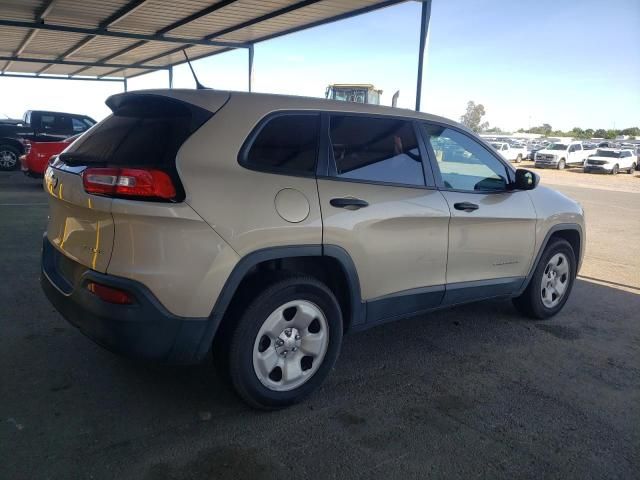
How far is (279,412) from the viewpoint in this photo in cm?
305

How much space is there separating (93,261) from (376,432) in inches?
67.8

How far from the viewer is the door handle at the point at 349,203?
121 inches

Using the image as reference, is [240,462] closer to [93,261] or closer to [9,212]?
[93,261]

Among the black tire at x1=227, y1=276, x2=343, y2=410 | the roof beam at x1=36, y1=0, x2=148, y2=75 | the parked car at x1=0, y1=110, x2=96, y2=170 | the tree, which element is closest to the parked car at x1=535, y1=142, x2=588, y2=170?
the roof beam at x1=36, y1=0, x2=148, y2=75

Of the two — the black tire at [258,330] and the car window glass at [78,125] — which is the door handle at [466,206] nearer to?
the black tire at [258,330]

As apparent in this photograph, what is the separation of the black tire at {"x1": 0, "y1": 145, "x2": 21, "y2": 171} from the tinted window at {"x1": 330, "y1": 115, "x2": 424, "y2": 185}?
51.0 feet

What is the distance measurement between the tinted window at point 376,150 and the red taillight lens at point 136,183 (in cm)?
106

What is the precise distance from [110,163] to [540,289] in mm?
3730

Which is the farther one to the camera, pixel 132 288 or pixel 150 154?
pixel 150 154

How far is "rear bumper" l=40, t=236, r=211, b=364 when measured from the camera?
254 cm

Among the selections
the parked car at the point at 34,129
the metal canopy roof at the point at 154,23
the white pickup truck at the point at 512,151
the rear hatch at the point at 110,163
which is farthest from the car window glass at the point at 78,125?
the white pickup truck at the point at 512,151

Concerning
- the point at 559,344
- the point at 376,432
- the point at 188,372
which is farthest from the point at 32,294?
the point at 559,344

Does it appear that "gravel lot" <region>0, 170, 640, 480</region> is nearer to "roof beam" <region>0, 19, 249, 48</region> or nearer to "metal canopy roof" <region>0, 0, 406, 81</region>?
"metal canopy roof" <region>0, 0, 406, 81</region>

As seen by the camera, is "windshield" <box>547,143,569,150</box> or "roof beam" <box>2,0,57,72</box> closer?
"roof beam" <box>2,0,57,72</box>
